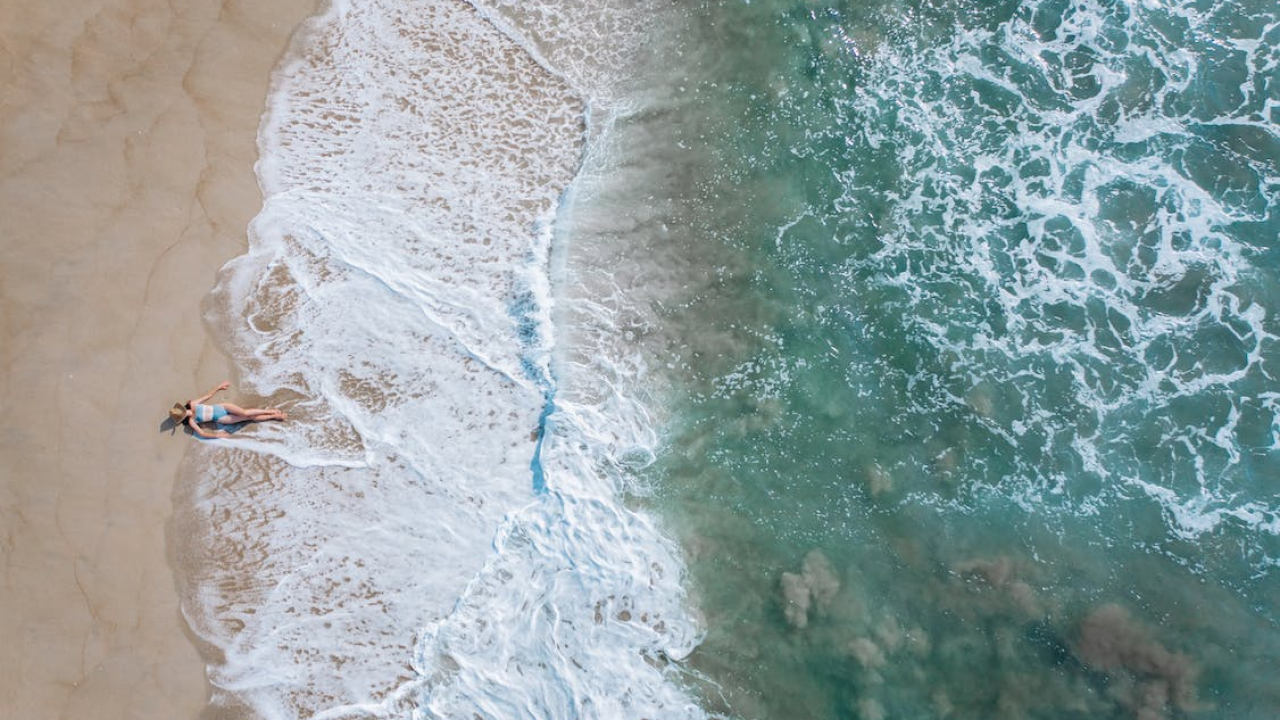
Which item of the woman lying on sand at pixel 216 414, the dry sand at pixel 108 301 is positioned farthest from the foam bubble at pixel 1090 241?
the dry sand at pixel 108 301

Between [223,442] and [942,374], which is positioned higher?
[223,442]

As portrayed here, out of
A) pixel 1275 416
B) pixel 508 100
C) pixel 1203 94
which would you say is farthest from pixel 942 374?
pixel 508 100

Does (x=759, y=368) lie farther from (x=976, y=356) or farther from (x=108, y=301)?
(x=108, y=301)

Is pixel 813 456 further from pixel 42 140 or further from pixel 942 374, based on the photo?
pixel 42 140

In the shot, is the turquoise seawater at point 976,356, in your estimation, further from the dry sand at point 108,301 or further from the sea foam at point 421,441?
the dry sand at point 108,301

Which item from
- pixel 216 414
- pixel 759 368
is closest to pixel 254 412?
pixel 216 414

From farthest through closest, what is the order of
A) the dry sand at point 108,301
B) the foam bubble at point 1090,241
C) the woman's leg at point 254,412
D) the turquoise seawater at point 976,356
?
the woman's leg at point 254,412
the foam bubble at point 1090,241
the dry sand at point 108,301
the turquoise seawater at point 976,356
